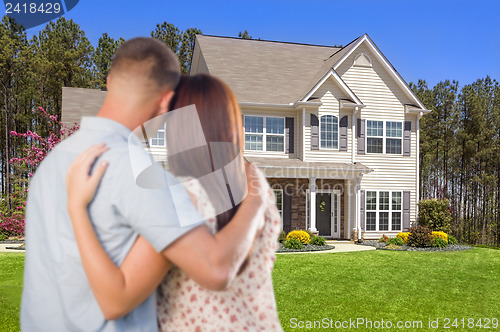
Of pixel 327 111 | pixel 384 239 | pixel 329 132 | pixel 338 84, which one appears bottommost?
pixel 384 239

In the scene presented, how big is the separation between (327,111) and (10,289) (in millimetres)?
12875

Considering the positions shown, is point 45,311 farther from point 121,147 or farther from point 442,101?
point 442,101

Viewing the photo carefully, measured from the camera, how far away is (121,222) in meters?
0.98

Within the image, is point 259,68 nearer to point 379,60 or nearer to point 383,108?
point 379,60

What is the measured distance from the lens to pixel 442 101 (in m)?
31.1

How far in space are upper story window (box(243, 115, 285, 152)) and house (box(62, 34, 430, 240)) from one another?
4 centimetres

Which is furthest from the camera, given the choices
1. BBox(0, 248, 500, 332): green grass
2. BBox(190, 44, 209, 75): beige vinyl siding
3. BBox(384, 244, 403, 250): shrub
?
BBox(190, 44, 209, 75): beige vinyl siding

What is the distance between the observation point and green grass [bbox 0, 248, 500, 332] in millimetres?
6816

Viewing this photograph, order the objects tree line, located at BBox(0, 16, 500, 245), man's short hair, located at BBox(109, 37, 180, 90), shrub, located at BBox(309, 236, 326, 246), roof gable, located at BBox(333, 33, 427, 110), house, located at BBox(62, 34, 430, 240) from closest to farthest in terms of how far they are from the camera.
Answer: man's short hair, located at BBox(109, 37, 180, 90)
shrub, located at BBox(309, 236, 326, 246)
house, located at BBox(62, 34, 430, 240)
roof gable, located at BBox(333, 33, 427, 110)
tree line, located at BBox(0, 16, 500, 245)

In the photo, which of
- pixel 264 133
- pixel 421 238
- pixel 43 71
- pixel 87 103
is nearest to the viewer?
pixel 87 103

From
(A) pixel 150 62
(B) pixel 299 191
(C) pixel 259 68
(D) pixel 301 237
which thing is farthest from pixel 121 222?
(C) pixel 259 68

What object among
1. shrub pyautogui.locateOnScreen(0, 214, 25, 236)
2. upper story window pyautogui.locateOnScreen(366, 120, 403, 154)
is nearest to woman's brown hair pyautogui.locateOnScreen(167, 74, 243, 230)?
upper story window pyautogui.locateOnScreen(366, 120, 403, 154)

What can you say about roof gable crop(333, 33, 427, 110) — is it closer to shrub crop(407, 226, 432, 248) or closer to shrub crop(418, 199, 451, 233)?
shrub crop(418, 199, 451, 233)

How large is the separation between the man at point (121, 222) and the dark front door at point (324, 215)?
56.2ft
